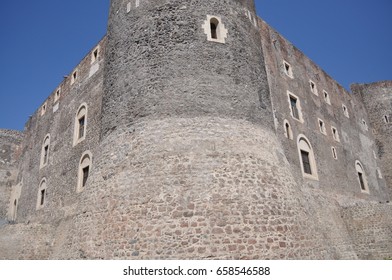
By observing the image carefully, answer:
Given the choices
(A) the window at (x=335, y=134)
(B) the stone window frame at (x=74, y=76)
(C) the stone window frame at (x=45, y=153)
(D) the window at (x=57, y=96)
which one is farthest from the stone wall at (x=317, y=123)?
(C) the stone window frame at (x=45, y=153)

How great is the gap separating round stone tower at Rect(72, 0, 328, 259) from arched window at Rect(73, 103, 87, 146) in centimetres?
507

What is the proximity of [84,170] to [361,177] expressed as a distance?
15533 millimetres

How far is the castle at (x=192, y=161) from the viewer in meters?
6.75

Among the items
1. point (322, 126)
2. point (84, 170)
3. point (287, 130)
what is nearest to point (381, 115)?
point (322, 126)

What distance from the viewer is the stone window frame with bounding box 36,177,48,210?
52.0 ft

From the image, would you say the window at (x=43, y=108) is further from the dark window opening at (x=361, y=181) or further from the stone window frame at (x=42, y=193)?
the dark window opening at (x=361, y=181)

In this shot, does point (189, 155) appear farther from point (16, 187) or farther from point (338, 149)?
point (16, 187)

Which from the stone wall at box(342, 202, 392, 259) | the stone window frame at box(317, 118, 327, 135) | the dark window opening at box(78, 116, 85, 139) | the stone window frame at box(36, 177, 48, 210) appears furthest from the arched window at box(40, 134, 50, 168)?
the stone wall at box(342, 202, 392, 259)

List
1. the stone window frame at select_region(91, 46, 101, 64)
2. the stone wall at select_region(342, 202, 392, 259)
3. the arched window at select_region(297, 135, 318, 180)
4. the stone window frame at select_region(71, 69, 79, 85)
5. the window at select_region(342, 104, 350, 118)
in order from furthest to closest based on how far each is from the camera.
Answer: the window at select_region(342, 104, 350, 118) < the stone window frame at select_region(71, 69, 79, 85) < the stone window frame at select_region(91, 46, 101, 64) < the arched window at select_region(297, 135, 318, 180) < the stone wall at select_region(342, 202, 392, 259)

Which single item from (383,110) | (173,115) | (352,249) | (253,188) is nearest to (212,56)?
(173,115)

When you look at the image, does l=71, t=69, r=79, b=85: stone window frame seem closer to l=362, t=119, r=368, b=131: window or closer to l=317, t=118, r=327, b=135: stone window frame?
l=317, t=118, r=327, b=135: stone window frame

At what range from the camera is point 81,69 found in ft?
52.9

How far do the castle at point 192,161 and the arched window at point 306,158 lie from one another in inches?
2.5

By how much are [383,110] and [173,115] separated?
22547 mm
